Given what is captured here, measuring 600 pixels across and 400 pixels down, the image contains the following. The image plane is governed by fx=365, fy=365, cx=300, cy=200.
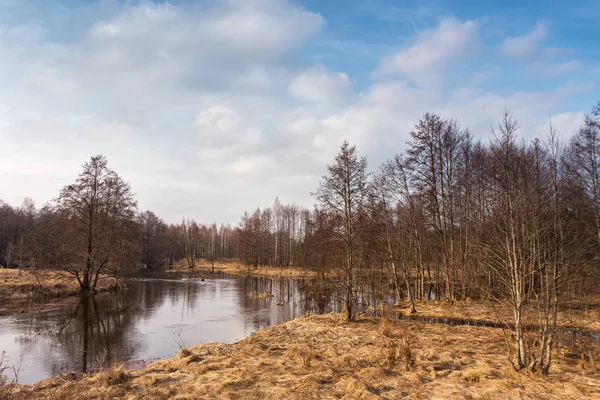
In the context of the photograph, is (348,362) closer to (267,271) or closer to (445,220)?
(445,220)

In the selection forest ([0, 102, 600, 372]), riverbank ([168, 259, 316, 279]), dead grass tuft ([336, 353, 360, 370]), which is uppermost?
forest ([0, 102, 600, 372])

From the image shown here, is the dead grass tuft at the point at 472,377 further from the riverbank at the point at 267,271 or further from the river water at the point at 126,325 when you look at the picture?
the riverbank at the point at 267,271

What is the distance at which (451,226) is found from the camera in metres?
21.4

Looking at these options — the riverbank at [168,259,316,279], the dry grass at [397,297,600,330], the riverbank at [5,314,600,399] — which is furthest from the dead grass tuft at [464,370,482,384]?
the riverbank at [168,259,316,279]

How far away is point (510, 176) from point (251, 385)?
7900 millimetres

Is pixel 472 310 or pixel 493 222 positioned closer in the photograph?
pixel 493 222

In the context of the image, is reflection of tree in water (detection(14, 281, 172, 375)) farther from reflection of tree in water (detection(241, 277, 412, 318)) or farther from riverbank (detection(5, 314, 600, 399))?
reflection of tree in water (detection(241, 277, 412, 318))

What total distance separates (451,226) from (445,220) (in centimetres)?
135

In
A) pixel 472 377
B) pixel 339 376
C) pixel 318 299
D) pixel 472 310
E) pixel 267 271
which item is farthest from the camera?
pixel 267 271

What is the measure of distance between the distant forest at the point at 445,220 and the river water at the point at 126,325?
4.74m

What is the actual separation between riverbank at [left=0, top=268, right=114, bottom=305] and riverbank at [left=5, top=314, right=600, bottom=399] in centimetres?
2143

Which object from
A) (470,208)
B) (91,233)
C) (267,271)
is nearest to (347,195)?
(470,208)

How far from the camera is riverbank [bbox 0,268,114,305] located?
25625 millimetres

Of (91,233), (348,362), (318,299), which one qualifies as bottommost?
(318,299)
